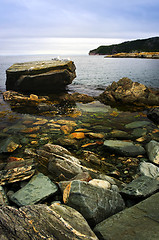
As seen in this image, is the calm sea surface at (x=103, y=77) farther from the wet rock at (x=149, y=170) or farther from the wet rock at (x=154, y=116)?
the wet rock at (x=149, y=170)

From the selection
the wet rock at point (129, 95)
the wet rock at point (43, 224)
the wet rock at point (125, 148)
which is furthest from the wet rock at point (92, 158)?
the wet rock at point (129, 95)

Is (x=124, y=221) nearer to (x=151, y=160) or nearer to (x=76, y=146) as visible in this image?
(x=151, y=160)

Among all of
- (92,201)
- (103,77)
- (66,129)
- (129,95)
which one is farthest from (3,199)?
(103,77)

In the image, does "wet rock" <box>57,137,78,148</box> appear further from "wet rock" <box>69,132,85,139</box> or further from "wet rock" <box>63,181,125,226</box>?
"wet rock" <box>63,181,125,226</box>

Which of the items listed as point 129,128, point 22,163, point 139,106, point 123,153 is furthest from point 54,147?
point 139,106

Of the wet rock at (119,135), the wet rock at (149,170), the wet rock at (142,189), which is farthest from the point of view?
the wet rock at (119,135)

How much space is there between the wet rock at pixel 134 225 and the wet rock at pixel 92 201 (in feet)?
0.74

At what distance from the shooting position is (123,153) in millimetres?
5969

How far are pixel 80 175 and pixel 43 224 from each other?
5.81 ft

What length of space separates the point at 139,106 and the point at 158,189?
1014cm

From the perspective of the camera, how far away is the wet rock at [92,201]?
281 centimetres

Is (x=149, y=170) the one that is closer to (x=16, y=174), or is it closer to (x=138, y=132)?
(x=138, y=132)

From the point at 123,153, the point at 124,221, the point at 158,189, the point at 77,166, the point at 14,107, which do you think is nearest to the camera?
the point at 124,221

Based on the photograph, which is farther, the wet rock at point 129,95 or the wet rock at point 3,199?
the wet rock at point 129,95
